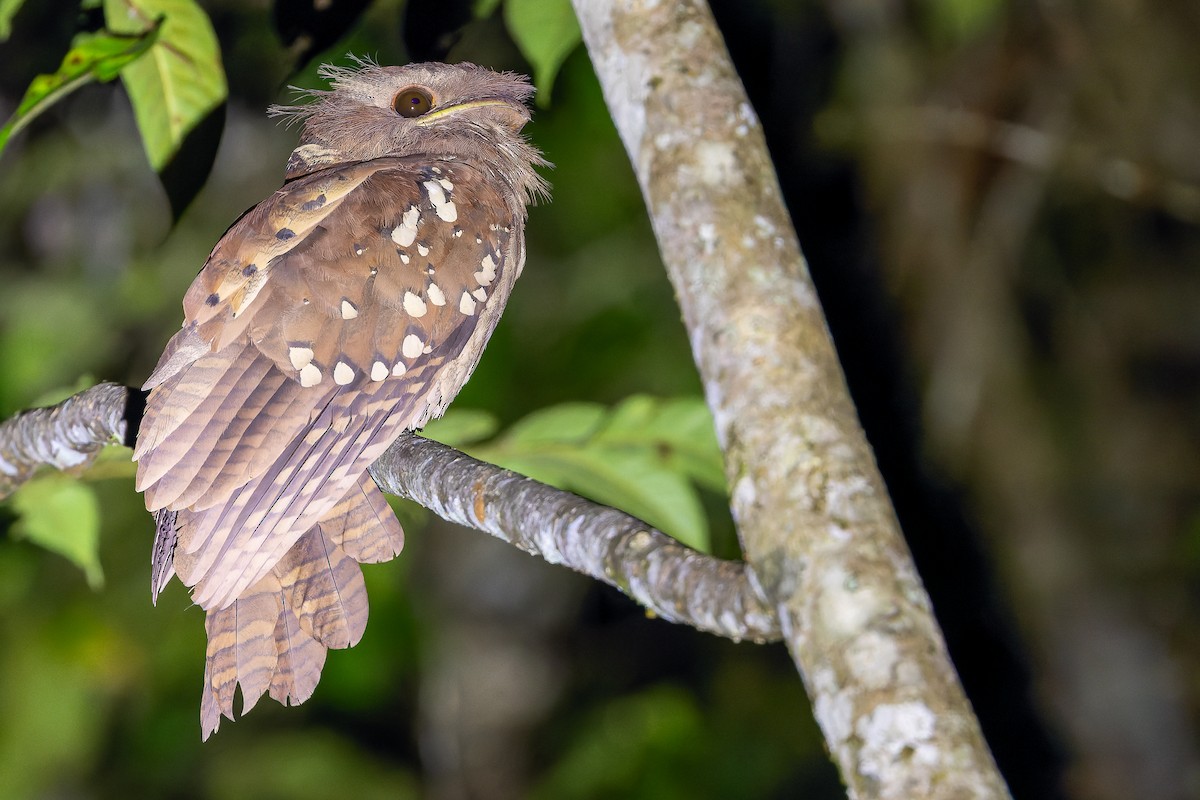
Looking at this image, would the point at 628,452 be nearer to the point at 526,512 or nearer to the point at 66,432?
the point at 526,512

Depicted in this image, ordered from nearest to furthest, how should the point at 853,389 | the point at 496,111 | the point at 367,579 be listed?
1. the point at 496,111
2. the point at 367,579
3. the point at 853,389

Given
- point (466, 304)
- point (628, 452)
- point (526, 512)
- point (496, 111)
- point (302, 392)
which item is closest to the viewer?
point (526, 512)

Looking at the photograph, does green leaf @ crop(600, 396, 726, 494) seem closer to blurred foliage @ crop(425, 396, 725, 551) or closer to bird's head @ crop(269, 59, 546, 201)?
blurred foliage @ crop(425, 396, 725, 551)

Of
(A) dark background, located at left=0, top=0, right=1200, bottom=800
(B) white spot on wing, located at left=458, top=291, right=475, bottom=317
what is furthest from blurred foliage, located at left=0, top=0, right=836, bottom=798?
(B) white spot on wing, located at left=458, top=291, right=475, bottom=317

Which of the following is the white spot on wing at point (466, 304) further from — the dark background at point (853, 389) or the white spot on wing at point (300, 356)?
the dark background at point (853, 389)

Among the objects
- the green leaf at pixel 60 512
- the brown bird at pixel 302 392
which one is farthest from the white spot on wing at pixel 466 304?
the green leaf at pixel 60 512

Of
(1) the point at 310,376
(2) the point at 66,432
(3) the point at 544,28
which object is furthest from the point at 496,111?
(2) the point at 66,432

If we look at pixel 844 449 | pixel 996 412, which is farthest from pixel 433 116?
pixel 996 412
